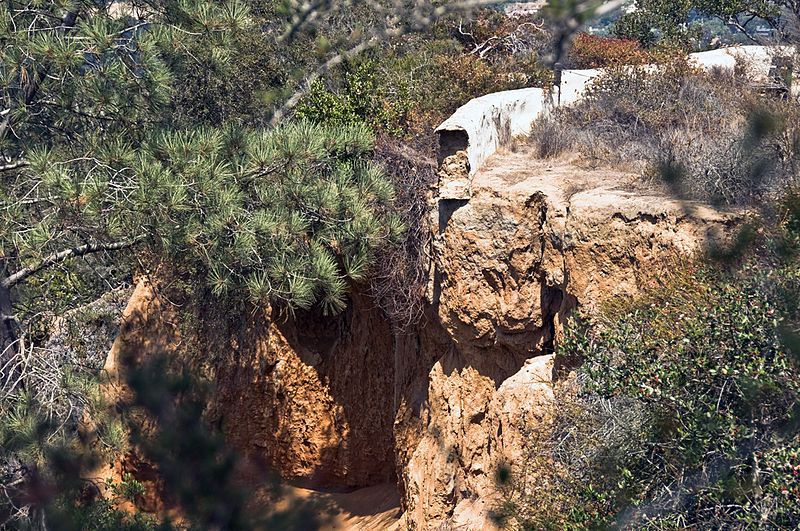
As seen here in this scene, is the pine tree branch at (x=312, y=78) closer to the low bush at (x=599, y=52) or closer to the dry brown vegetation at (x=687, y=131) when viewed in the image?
the dry brown vegetation at (x=687, y=131)

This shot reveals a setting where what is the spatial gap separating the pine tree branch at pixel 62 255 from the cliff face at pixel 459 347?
Answer: 2.74 meters

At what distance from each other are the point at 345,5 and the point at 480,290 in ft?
29.2

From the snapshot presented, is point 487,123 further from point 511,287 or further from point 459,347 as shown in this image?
point 459,347

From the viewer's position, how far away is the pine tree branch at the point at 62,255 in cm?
823

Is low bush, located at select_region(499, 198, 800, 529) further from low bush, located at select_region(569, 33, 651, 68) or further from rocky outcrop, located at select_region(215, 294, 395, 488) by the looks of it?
low bush, located at select_region(569, 33, 651, 68)

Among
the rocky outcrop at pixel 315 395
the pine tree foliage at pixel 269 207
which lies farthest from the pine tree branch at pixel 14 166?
→ the rocky outcrop at pixel 315 395

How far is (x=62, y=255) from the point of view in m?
8.27

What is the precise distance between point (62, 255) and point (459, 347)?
12.0 ft

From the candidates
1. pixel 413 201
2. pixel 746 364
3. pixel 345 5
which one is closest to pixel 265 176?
pixel 413 201

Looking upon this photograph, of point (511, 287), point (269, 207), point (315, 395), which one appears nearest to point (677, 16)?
point (315, 395)

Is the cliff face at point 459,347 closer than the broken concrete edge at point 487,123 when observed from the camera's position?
Yes

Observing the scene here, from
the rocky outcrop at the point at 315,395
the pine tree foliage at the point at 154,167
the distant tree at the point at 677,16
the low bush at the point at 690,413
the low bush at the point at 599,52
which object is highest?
the distant tree at the point at 677,16

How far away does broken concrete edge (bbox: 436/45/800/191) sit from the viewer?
8.91m

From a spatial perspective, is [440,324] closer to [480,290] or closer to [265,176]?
[480,290]
